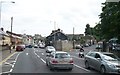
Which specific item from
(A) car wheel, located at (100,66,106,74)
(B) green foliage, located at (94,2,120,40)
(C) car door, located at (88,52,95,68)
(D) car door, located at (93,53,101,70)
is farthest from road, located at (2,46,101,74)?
(B) green foliage, located at (94,2,120,40)

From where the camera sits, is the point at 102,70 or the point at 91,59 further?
the point at 91,59

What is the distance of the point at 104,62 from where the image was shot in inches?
755

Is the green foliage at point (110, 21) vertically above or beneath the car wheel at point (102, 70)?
above

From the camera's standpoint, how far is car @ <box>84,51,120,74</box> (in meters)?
18.2

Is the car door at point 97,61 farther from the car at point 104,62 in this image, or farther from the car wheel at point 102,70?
the car wheel at point 102,70

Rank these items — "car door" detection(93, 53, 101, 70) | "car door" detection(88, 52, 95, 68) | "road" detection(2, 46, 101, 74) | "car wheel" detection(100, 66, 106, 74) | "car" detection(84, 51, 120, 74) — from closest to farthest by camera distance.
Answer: "car" detection(84, 51, 120, 74), "car wheel" detection(100, 66, 106, 74), "car door" detection(93, 53, 101, 70), "road" detection(2, 46, 101, 74), "car door" detection(88, 52, 95, 68)

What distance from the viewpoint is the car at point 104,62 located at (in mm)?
18250

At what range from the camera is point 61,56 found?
22016mm

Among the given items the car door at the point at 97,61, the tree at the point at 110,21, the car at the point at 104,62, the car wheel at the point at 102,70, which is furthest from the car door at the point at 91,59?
the tree at the point at 110,21

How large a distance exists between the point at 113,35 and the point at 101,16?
3.00 m

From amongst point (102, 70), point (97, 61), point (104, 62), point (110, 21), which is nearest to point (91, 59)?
point (97, 61)

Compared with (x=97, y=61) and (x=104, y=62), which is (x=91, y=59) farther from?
(x=104, y=62)

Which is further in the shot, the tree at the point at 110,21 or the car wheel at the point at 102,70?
the tree at the point at 110,21

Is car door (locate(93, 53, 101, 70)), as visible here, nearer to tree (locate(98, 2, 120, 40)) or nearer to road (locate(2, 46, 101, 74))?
road (locate(2, 46, 101, 74))
